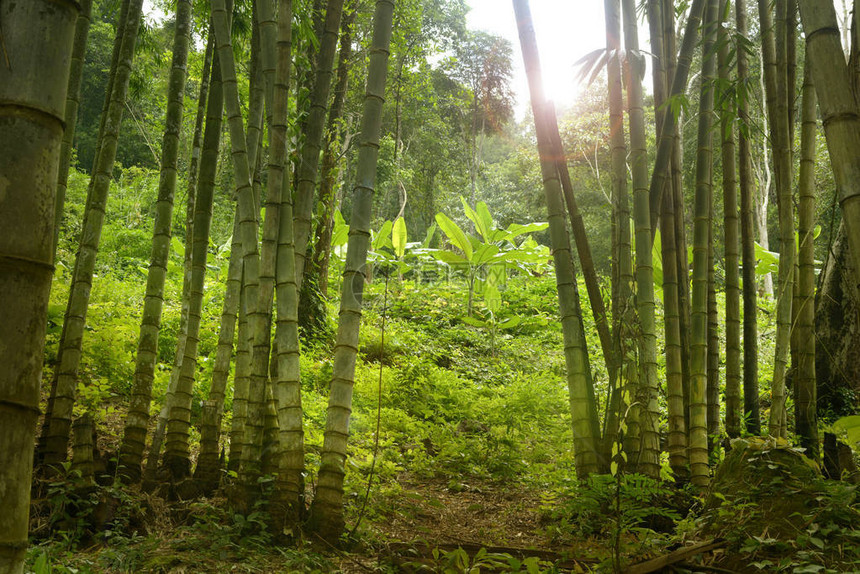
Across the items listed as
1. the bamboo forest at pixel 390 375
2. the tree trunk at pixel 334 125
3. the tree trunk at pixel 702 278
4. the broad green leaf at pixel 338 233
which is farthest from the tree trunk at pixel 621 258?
the broad green leaf at pixel 338 233

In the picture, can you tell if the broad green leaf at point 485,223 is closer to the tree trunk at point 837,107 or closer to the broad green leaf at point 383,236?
the broad green leaf at point 383,236

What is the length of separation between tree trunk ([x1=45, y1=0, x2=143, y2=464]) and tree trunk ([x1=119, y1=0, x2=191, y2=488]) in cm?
24

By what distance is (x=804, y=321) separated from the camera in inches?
124

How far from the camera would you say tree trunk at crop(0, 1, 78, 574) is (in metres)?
0.93

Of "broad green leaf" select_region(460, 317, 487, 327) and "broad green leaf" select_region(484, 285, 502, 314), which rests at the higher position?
"broad green leaf" select_region(484, 285, 502, 314)

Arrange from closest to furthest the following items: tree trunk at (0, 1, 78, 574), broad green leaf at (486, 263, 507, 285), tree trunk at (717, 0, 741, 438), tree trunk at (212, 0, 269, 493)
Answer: tree trunk at (0, 1, 78, 574) < tree trunk at (212, 0, 269, 493) < tree trunk at (717, 0, 741, 438) < broad green leaf at (486, 263, 507, 285)

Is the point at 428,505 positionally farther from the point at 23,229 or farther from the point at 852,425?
the point at 23,229

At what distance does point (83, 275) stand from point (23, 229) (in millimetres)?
2582

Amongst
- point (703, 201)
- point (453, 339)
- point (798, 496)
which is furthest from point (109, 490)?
point (453, 339)

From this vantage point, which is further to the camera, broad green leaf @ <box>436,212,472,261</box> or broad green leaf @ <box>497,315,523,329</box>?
broad green leaf @ <box>497,315,523,329</box>

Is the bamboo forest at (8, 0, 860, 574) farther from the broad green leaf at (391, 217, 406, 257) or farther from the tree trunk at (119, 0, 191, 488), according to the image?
the broad green leaf at (391, 217, 406, 257)

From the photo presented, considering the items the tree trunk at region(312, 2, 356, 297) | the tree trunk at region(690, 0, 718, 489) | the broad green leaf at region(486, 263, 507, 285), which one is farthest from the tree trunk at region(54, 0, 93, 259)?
the broad green leaf at region(486, 263, 507, 285)

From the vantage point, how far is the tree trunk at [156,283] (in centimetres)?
329

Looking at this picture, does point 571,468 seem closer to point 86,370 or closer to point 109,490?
point 109,490
